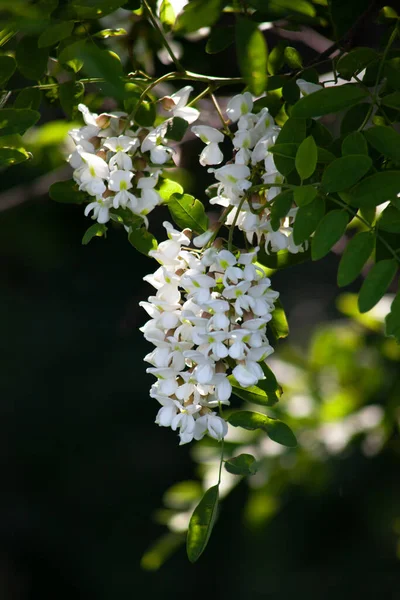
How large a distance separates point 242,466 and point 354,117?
31 cm

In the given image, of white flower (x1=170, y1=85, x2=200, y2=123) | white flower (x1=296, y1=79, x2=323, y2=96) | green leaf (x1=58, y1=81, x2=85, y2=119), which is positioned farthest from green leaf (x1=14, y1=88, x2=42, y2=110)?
white flower (x1=296, y1=79, x2=323, y2=96)

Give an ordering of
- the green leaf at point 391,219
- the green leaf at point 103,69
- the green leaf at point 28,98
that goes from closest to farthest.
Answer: the green leaf at point 103,69 < the green leaf at point 391,219 < the green leaf at point 28,98

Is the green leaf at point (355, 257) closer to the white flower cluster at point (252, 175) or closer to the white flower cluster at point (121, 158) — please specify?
the white flower cluster at point (252, 175)

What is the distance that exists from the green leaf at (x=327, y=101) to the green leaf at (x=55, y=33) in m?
0.18

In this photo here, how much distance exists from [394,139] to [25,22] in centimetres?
27

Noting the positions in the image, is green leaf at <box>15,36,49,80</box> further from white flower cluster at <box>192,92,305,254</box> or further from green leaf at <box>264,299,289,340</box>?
green leaf at <box>264,299,289,340</box>

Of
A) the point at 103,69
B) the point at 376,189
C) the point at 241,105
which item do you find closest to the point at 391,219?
the point at 376,189

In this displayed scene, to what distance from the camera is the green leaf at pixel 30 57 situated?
61 cm

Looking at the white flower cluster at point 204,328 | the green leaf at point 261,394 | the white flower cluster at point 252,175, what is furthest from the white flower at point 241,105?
the green leaf at point 261,394

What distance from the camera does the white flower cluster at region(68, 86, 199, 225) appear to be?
1.93 ft

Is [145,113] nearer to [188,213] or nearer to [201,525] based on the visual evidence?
[188,213]

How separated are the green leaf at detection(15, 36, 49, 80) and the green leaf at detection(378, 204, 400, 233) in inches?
12.1

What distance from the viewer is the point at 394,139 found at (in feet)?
1.80

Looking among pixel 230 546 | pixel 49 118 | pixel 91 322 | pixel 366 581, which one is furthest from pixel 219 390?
pixel 91 322
